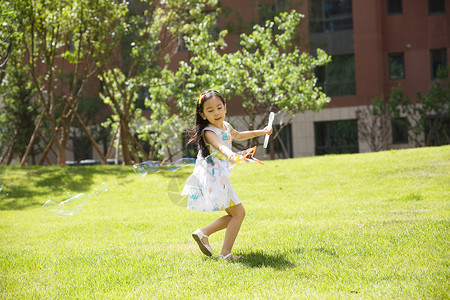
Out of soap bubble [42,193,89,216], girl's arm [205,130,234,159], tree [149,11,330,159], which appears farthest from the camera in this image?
tree [149,11,330,159]

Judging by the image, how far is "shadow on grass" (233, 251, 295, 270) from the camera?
4.64m

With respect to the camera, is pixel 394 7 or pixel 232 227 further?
pixel 394 7

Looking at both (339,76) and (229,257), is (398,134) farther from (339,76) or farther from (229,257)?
(229,257)

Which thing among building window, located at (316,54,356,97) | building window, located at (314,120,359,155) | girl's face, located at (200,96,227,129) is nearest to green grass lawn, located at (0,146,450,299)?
girl's face, located at (200,96,227,129)

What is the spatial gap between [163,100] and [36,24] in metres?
5.95

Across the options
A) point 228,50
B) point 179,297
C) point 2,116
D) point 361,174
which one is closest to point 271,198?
point 361,174

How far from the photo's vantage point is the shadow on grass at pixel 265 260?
15.2 feet

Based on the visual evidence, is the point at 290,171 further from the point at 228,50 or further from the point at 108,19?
the point at 228,50

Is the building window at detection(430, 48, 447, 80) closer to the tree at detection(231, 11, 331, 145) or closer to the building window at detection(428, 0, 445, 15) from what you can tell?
the building window at detection(428, 0, 445, 15)

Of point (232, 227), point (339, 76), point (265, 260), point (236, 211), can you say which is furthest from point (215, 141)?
point (339, 76)

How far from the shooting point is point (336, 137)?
92.4 feet

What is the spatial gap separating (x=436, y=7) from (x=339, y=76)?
6076mm

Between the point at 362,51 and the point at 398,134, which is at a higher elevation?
the point at 362,51

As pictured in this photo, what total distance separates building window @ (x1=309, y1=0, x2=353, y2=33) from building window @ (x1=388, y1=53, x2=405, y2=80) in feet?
9.34
